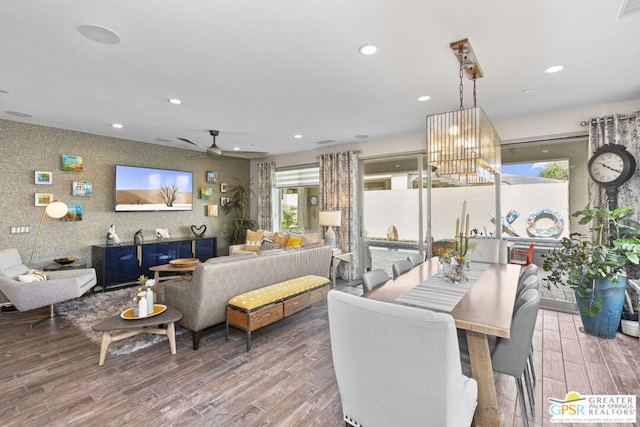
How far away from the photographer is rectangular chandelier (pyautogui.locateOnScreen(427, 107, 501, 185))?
2.36 meters

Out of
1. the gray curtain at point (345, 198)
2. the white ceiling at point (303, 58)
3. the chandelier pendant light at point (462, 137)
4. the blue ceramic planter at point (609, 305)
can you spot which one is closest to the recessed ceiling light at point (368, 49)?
the white ceiling at point (303, 58)

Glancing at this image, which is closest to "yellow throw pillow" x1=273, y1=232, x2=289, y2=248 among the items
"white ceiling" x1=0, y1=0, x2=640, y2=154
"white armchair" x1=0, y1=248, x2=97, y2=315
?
"white ceiling" x1=0, y1=0, x2=640, y2=154

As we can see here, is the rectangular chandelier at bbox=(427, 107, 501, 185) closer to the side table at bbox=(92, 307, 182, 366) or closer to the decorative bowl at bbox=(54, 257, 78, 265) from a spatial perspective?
the side table at bbox=(92, 307, 182, 366)

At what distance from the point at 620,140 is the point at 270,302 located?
444 cm

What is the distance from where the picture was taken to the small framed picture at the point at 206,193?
689cm

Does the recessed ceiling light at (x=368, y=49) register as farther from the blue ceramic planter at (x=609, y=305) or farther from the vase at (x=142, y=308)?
the blue ceramic planter at (x=609, y=305)

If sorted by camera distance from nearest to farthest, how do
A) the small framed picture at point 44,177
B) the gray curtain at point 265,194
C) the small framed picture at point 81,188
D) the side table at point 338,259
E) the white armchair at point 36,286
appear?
the white armchair at point 36,286 → the small framed picture at point 44,177 → the small framed picture at point 81,188 → the side table at point 338,259 → the gray curtain at point 265,194

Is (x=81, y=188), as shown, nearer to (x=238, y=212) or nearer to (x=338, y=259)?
(x=238, y=212)

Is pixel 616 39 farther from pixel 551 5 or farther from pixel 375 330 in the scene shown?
pixel 375 330

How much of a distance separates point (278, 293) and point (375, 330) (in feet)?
7.09

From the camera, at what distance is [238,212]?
7676mm

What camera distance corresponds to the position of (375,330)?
4.19 ft

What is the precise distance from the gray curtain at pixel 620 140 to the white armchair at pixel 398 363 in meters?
3.69

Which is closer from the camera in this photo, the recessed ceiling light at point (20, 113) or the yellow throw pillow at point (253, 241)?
the recessed ceiling light at point (20, 113)
